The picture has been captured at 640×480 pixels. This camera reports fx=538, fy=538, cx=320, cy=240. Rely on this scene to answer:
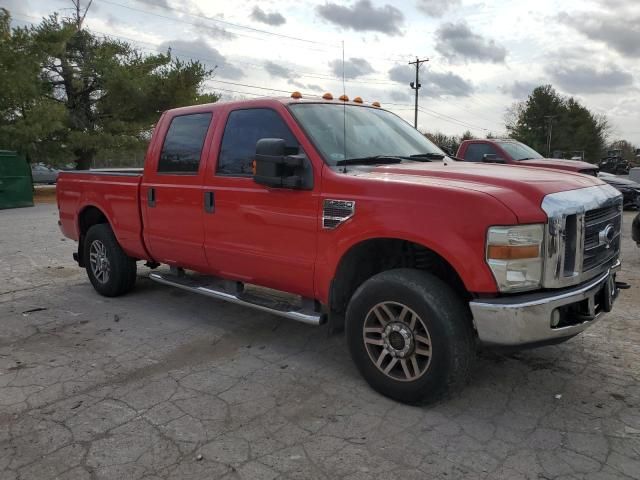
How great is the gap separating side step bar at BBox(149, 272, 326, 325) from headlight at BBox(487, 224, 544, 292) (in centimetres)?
141

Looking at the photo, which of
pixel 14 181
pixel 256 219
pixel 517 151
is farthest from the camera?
pixel 14 181

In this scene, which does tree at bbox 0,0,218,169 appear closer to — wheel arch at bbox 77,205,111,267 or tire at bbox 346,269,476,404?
wheel arch at bbox 77,205,111,267

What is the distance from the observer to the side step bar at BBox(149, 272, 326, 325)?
3965 millimetres

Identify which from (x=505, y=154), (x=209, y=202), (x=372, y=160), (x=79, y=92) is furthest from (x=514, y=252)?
(x=79, y=92)

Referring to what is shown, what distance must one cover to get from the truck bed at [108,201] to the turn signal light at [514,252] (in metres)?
3.67

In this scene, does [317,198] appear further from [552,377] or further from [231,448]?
[552,377]

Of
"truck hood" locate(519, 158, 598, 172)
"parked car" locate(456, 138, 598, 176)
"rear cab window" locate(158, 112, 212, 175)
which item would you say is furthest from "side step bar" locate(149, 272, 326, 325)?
"truck hood" locate(519, 158, 598, 172)

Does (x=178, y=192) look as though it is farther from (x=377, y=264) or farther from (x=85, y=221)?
(x=85, y=221)

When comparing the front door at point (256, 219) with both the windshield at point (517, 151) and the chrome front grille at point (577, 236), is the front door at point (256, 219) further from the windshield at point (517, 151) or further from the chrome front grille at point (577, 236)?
the windshield at point (517, 151)

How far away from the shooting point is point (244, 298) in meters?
4.50

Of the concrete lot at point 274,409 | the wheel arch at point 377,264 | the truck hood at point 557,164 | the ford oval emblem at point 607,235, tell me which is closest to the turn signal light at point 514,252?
the wheel arch at point 377,264

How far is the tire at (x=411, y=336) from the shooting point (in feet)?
10.5

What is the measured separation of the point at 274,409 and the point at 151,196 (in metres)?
2.67

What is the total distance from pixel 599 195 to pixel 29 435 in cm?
380
